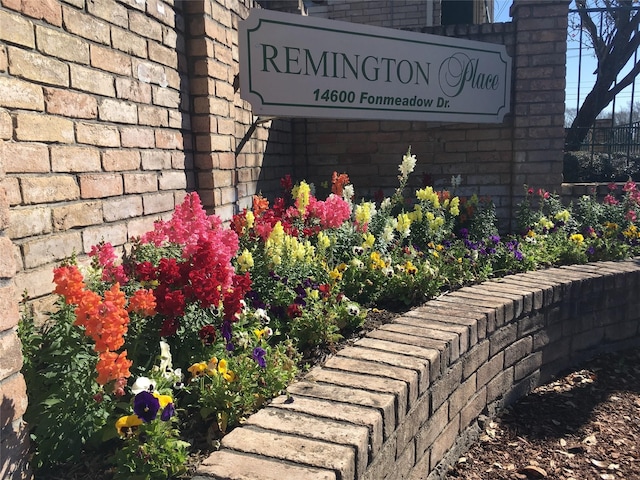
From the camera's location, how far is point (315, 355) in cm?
242

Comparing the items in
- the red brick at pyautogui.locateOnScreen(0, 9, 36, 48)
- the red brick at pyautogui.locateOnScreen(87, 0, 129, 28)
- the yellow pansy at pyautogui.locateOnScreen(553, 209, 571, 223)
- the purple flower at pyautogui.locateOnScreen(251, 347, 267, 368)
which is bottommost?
the purple flower at pyautogui.locateOnScreen(251, 347, 267, 368)

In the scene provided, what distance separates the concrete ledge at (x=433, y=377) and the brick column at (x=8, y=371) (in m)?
0.54

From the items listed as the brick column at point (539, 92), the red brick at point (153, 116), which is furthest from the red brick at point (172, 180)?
the brick column at point (539, 92)

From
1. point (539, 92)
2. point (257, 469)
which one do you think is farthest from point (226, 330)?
point (539, 92)

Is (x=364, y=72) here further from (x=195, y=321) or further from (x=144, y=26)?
(x=195, y=321)

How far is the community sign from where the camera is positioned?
150 inches

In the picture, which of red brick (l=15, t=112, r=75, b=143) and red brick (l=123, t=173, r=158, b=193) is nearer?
red brick (l=15, t=112, r=75, b=143)

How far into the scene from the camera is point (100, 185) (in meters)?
2.47

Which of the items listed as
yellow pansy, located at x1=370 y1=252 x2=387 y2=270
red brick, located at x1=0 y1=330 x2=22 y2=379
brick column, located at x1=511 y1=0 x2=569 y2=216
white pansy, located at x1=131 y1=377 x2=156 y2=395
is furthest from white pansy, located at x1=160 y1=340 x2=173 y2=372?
brick column, located at x1=511 y1=0 x2=569 y2=216

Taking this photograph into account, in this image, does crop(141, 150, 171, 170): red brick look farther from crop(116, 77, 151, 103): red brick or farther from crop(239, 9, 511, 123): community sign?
crop(239, 9, 511, 123): community sign

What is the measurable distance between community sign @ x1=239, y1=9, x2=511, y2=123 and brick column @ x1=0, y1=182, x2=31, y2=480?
260cm

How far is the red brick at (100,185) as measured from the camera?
236 cm

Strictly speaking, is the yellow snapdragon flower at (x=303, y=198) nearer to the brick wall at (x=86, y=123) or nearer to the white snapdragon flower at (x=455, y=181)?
the brick wall at (x=86, y=123)

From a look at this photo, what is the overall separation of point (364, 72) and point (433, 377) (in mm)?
2934
